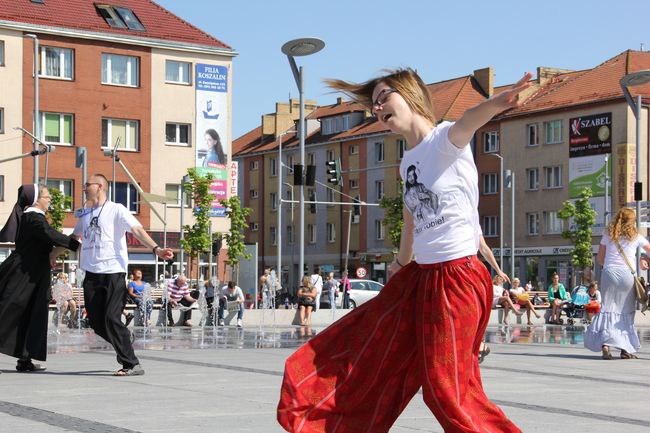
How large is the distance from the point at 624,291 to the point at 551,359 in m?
1.32

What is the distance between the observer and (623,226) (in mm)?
15828

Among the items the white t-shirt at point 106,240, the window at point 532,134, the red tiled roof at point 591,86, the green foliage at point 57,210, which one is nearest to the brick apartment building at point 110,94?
the green foliage at point 57,210

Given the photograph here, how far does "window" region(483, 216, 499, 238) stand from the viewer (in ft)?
283

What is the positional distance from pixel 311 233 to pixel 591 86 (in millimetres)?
30817

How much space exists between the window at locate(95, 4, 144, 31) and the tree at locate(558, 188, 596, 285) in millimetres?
26559

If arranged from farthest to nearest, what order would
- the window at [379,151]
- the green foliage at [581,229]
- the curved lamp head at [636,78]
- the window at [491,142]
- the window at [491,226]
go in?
the window at [379,151], the window at [491,142], the window at [491,226], the green foliage at [581,229], the curved lamp head at [636,78]

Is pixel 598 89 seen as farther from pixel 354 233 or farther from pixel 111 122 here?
pixel 111 122

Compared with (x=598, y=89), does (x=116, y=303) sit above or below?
below

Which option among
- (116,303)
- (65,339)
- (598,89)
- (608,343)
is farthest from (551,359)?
(598,89)

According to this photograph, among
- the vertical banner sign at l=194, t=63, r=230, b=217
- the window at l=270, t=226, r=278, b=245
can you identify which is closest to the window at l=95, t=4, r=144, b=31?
the vertical banner sign at l=194, t=63, r=230, b=217

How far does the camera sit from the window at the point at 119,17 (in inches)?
2667

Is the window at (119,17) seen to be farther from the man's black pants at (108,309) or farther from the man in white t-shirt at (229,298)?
the man's black pants at (108,309)

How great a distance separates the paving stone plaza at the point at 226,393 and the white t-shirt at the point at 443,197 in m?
2.15

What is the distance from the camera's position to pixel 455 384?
586cm
